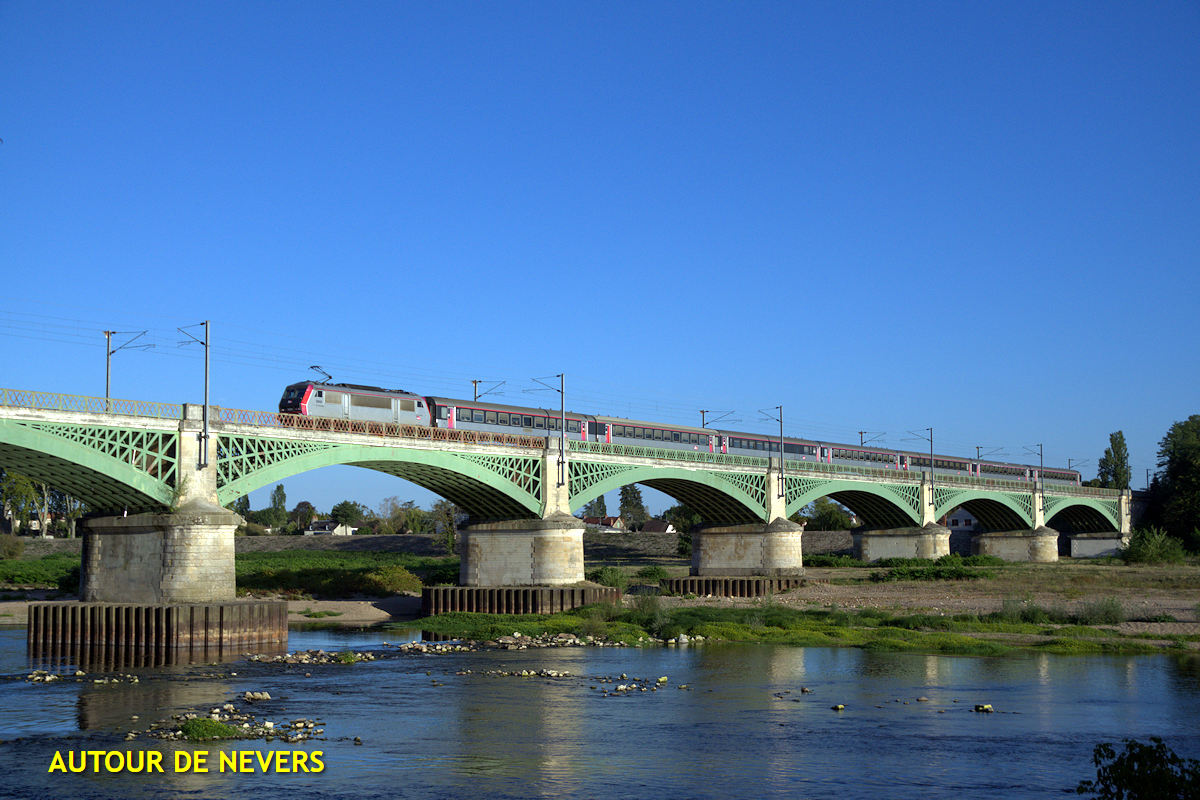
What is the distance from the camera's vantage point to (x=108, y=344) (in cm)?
4747

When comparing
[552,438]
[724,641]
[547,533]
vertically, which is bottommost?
[724,641]

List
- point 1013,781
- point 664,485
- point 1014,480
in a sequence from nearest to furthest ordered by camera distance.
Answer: point 1013,781 → point 664,485 → point 1014,480

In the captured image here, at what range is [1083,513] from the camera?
127 m

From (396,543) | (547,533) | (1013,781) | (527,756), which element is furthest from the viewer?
(396,543)

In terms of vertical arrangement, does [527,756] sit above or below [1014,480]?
below

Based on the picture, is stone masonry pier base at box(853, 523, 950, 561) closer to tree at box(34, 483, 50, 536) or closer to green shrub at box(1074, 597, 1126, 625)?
green shrub at box(1074, 597, 1126, 625)

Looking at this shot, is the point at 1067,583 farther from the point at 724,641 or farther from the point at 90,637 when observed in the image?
the point at 90,637

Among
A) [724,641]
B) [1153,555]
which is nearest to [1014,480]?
[1153,555]

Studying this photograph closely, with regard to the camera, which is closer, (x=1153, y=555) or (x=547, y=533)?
(x=547, y=533)

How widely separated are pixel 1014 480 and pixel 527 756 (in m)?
95.8

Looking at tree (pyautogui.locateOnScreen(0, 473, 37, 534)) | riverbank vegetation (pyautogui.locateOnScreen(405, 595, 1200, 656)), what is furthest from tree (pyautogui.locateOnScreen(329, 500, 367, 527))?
riverbank vegetation (pyautogui.locateOnScreen(405, 595, 1200, 656))

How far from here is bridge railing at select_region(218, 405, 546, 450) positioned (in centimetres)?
4769

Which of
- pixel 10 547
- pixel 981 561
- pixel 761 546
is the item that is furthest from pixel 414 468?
pixel 10 547

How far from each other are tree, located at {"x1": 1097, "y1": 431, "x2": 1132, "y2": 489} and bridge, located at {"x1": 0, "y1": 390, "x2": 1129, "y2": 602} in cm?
4869
